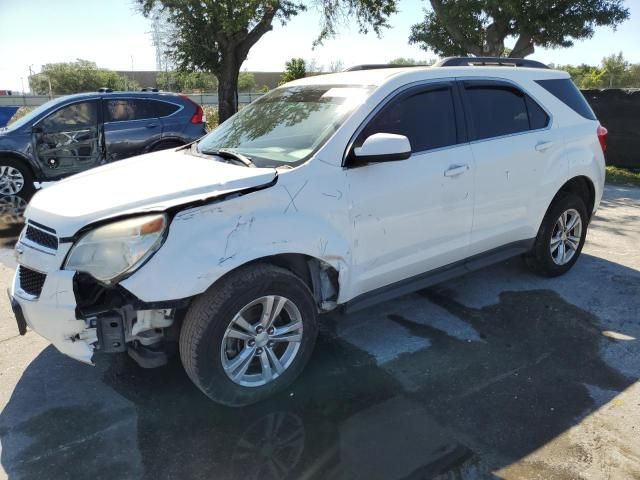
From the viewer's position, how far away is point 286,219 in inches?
116

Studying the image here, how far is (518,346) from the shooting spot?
12.5 ft

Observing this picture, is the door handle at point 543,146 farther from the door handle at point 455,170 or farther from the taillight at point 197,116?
the taillight at point 197,116

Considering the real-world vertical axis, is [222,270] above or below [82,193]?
below

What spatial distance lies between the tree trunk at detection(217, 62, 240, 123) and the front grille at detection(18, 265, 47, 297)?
631 inches

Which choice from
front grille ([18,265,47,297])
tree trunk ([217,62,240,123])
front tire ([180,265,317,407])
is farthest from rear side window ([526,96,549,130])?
tree trunk ([217,62,240,123])

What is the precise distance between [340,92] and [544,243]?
8.02 ft

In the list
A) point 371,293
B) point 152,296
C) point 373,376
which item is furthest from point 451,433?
point 152,296

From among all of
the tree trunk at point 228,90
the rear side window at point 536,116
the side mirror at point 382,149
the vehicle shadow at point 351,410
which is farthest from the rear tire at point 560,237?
the tree trunk at point 228,90

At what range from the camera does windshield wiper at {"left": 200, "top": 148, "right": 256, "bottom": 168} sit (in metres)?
3.23

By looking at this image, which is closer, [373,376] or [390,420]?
[390,420]

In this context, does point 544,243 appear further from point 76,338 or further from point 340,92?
point 76,338

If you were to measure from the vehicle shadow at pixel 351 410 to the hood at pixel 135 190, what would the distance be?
113 centimetres

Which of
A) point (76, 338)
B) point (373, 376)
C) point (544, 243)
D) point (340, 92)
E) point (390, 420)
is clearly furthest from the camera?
point (544, 243)

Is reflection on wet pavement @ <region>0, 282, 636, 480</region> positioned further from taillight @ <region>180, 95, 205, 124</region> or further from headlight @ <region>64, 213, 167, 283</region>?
taillight @ <region>180, 95, 205, 124</region>
